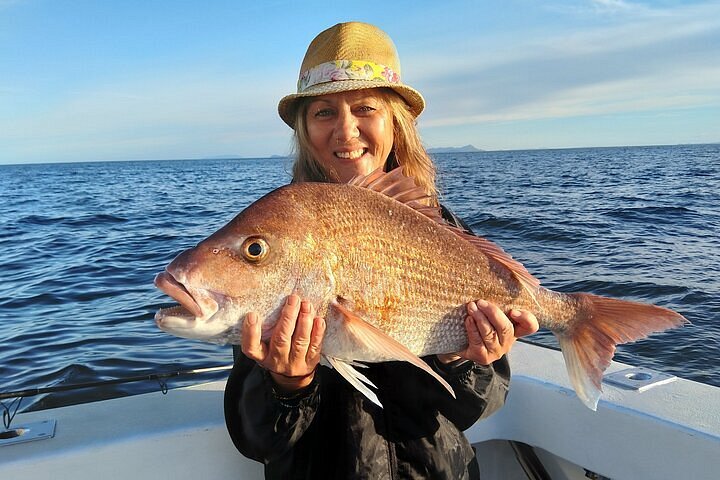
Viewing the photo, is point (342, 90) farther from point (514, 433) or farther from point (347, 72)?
point (514, 433)

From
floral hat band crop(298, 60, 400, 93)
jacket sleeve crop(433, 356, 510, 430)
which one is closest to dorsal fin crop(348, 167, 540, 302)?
jacket sleeve crop(433, 356, 510, 430)

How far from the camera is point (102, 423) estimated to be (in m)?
2.94

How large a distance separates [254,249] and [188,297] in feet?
0.94

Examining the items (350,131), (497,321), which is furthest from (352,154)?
(497,321)

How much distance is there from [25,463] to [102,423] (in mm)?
413

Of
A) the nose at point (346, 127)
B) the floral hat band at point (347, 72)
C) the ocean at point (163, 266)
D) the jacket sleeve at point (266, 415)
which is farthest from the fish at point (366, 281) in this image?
the ocean at point (163, 266)

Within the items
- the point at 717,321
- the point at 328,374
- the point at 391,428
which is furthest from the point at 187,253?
the point at 717,321

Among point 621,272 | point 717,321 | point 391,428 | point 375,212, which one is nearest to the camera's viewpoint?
point 375,212

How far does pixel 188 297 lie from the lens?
1915 mm

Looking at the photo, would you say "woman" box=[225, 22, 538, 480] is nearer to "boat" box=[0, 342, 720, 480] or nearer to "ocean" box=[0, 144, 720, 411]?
"boat" box=[0, 342, 720, 480]

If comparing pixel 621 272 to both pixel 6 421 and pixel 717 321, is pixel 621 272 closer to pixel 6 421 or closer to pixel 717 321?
pixel 717 321

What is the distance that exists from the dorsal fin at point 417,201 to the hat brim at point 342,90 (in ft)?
A: 1.92

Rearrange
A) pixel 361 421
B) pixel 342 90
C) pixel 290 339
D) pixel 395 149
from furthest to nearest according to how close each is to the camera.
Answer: pixel 395 149 < pixel 342 90 < pixel 361 421 < pixel 290 339

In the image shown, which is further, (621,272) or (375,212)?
(621,272)
